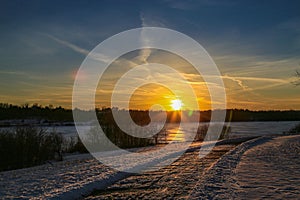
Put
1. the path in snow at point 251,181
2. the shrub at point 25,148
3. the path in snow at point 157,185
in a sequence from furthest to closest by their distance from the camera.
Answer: the shrub at point 25,148, the path in snow at point 157,185, the path in snow at point 251,181

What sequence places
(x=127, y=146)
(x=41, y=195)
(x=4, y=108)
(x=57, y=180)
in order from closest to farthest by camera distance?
(x=41, y=195)
(x=57, y=180)
(x=127, y=146)
(x=4, y=108)

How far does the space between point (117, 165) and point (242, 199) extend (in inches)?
305

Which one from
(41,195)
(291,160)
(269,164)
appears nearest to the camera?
(41,195)

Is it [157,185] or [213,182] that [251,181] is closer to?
[213,182]

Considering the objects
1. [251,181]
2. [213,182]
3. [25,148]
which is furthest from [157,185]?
[25,148]

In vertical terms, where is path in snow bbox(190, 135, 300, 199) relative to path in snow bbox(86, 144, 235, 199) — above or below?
above

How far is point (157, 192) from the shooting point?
931 centimetres

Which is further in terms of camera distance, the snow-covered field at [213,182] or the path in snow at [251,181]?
the snow-covered field at [213,182]

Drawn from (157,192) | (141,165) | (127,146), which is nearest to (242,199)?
(157,192)

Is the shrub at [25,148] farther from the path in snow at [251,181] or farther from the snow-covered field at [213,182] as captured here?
the path in snow at [251,181]

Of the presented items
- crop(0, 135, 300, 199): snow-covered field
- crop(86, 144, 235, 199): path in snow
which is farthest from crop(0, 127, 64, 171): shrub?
crop(86, 144, 235, 199): path in snow

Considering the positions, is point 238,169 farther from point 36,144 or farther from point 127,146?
point 127,146

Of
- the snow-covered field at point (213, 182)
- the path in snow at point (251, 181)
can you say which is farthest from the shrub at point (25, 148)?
the path in snow at point (251, 181)

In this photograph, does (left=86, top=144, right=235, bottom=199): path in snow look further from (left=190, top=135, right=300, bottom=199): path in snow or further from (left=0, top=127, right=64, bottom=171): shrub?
(left=0, top=127, right=64, bottom=171): shrub
